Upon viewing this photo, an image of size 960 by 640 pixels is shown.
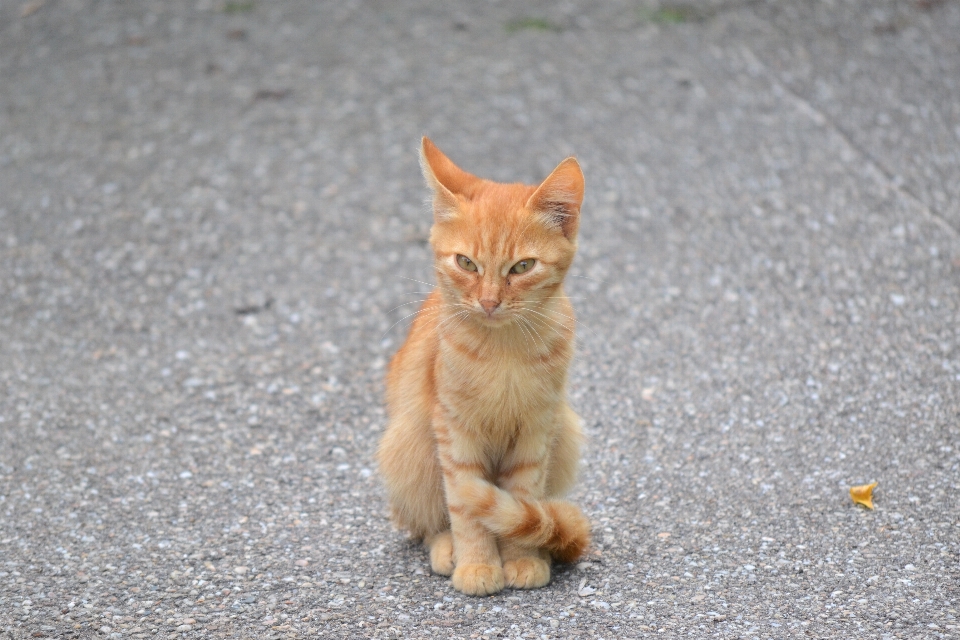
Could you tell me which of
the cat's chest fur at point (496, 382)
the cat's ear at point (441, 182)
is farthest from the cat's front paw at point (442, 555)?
the cat's ear at point (441, 182)

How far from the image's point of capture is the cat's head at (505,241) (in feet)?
10.4

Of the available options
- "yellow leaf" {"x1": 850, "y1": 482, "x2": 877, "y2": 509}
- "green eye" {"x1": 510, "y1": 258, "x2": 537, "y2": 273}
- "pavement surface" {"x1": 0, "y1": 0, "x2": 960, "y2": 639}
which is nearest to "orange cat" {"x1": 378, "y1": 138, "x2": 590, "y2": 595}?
"green eye" {"x1": 510, "y1": 258, "x2": 537, "y2": 273}

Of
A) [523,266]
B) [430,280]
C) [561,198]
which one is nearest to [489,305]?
[523,266]

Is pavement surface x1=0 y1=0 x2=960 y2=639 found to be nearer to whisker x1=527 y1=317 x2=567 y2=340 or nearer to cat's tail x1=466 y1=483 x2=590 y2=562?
cat's tail x1=466 y1=483 x2=590 y2=562

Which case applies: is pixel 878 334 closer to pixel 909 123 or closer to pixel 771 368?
pixel 771 368

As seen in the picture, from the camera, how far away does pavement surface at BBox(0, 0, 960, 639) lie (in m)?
3.55

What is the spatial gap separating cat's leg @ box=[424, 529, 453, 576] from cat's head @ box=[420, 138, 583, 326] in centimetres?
89

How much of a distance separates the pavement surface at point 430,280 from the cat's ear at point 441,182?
131cm

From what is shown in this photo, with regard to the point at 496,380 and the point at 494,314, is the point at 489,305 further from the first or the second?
the point at 496,380

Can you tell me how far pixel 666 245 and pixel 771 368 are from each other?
1.22 metres

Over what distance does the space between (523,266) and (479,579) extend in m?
1.07

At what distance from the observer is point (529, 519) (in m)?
3.30

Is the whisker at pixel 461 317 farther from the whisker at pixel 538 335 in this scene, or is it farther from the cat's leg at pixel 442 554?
the cat's leg at pixel 442 554

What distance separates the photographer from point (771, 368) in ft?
16.4
